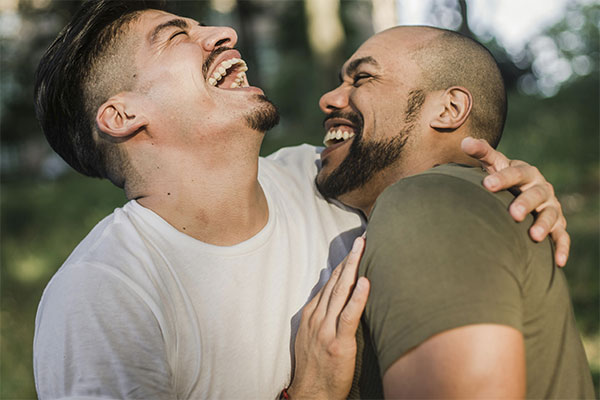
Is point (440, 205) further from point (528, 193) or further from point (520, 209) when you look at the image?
point (528, 193)

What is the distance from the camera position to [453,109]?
8.93 feet

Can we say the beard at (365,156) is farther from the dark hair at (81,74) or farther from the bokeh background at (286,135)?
the bokeh background at (286,135)

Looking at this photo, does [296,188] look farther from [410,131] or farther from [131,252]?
[131,252]

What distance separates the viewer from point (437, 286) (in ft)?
5.47

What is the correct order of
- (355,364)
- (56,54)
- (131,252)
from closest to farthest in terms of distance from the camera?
1. (355,364)
2. (131,252)
3. (56,54)

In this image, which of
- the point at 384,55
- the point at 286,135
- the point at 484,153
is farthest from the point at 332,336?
the point at 286,135

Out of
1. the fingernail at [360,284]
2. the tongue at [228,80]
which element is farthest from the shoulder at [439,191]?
the tongue at [228,80]

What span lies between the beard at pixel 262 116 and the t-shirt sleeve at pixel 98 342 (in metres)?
0.96

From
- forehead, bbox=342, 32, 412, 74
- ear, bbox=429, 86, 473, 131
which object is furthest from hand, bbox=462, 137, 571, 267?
forehead, bbox=342, 32, 412, 74

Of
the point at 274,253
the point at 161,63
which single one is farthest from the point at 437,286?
the point at 161,63

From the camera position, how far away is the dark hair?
108 inches

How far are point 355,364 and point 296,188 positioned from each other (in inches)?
46.1

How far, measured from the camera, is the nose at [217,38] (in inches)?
111

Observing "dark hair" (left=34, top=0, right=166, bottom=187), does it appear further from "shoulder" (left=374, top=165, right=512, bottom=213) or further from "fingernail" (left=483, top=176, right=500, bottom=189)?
"fingernail" (left=483, top=176, right=500, bottom=189)
